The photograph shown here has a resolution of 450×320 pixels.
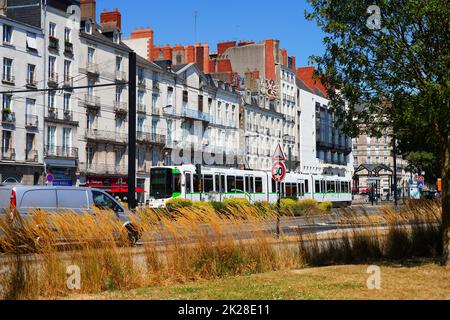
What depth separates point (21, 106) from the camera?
4488 cm

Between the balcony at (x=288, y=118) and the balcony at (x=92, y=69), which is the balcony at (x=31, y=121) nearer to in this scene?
the balcony at (x=92, y=69)

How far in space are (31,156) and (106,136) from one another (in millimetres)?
8849

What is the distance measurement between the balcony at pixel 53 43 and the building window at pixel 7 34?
352 cm

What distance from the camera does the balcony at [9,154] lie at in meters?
43.1

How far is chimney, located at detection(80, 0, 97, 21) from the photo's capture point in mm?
55875

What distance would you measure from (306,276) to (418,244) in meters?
4.03

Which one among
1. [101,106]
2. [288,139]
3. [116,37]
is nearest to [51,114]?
[101,106]

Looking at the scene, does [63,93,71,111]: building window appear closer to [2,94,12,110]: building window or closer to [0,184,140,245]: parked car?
[2,94,12,110]: building window

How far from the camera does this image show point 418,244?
41.6ft

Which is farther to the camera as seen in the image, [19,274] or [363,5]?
[363,5]

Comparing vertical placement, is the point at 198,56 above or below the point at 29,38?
above

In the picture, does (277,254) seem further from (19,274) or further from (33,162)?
(33,162)

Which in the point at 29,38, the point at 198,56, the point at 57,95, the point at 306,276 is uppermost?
the point at 198,56

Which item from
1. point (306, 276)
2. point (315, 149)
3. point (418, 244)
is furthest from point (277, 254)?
point (315, 149)
